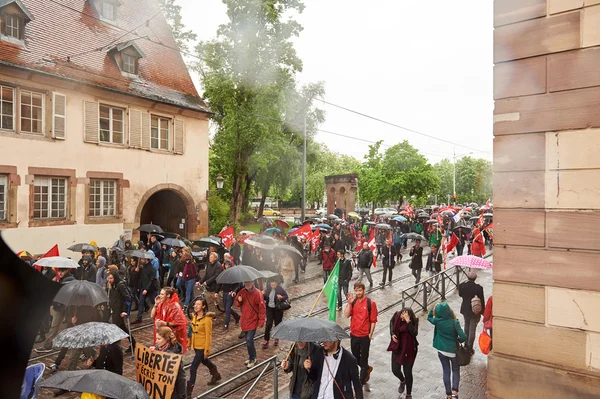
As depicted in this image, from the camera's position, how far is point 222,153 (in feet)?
103

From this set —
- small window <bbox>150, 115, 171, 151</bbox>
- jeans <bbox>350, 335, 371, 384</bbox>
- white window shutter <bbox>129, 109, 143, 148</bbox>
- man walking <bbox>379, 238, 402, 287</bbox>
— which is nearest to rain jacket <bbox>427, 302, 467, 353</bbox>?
jeans <bbox>350, 335, 371, 384</bbox>

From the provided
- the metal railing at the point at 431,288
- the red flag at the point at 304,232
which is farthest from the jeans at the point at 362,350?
the red flag at the point at 304,232

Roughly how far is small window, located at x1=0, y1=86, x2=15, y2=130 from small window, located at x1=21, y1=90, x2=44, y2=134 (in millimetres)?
410

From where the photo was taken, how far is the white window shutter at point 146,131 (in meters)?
21.2

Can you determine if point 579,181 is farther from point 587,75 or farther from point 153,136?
point 153,136

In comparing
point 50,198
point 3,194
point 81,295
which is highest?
point 3,194

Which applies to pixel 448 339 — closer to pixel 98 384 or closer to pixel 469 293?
pixel 469 293

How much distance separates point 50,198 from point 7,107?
12.1 feet

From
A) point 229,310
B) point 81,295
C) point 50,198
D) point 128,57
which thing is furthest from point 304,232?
point 128,57

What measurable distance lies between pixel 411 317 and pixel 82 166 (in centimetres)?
1609

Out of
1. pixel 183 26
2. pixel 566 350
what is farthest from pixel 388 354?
pixel 183 26

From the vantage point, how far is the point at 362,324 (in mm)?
7746

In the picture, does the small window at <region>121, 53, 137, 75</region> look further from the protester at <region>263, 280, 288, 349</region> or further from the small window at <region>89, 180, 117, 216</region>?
the protester at <region>263, 280, 288, 349</region>

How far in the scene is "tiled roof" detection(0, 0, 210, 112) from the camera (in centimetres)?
1809
